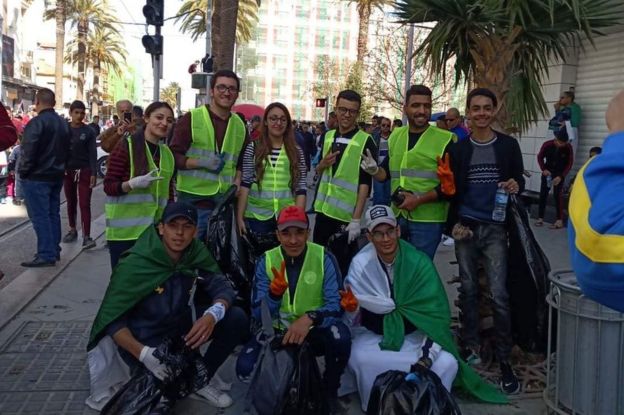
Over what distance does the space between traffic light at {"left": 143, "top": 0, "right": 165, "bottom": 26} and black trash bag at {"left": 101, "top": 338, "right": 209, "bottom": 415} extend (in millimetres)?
6799

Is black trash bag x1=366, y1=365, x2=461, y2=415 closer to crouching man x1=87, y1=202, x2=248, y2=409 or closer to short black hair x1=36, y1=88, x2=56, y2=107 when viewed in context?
crouching man x1=87, y1=202, x2=248, y2=409

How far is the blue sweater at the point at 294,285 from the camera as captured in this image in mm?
3875

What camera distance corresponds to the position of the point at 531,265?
13.4ft

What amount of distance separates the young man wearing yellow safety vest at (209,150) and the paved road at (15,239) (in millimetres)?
2520

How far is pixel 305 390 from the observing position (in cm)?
340

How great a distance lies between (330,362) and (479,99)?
194 cm

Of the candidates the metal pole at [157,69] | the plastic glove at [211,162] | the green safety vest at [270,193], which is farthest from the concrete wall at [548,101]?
the plastic glove at [211,162]

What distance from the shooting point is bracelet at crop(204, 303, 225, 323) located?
3.59 m

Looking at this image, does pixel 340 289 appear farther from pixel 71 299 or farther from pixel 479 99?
pixel 71 299

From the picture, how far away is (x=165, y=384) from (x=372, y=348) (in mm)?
1227

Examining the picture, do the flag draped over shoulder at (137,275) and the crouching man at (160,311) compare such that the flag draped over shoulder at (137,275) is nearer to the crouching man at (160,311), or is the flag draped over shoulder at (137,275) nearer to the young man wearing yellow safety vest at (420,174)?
the crouching man at (160,311)

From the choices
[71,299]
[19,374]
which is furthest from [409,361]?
[71,299]

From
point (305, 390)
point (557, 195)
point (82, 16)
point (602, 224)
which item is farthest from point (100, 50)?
point (602, 224)

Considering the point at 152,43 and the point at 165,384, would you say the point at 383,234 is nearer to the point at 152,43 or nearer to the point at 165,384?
the point at 165,384
